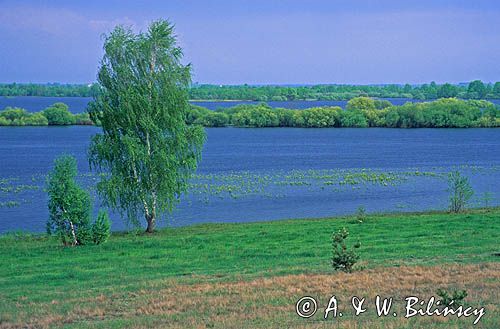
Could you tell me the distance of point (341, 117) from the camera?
120 metres

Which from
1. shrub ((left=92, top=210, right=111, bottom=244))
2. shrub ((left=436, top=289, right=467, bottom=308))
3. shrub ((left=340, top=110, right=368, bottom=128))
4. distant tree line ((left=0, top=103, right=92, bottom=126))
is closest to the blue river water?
shrub ((left=92, top=210, right=111, bottom=244))

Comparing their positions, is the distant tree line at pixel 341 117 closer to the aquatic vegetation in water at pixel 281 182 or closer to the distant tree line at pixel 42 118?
the distant tree line at pixel 42 118

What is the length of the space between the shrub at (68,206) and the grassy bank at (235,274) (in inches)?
32.7

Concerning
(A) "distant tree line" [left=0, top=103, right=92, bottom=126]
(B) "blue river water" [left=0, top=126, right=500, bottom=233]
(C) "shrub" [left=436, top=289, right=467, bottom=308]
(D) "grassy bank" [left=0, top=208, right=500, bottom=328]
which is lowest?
(B) "blue river water" [left=0, top=126, right=500, bottom=233]

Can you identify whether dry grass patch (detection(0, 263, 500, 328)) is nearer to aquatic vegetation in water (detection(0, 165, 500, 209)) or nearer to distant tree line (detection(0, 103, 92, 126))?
aquatic vegetation in water (detection(0, 165, 500, 209))

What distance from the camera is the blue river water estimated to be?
39.9m

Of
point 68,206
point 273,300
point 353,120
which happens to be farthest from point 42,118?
point 273,300

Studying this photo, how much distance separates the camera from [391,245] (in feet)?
73.4

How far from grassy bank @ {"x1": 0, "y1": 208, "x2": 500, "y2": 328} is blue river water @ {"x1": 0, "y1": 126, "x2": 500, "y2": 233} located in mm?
10098

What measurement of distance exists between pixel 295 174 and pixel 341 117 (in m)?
65.2

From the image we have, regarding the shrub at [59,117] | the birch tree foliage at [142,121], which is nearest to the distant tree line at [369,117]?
the shrub at [59,117]

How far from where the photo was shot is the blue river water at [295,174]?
39906 mm

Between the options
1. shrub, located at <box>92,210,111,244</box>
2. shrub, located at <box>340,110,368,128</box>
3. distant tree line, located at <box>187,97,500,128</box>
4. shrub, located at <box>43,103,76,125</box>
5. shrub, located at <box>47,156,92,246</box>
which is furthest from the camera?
shrub, located at <box>43,103,76,125</box>

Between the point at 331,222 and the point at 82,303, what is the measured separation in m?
19.0
